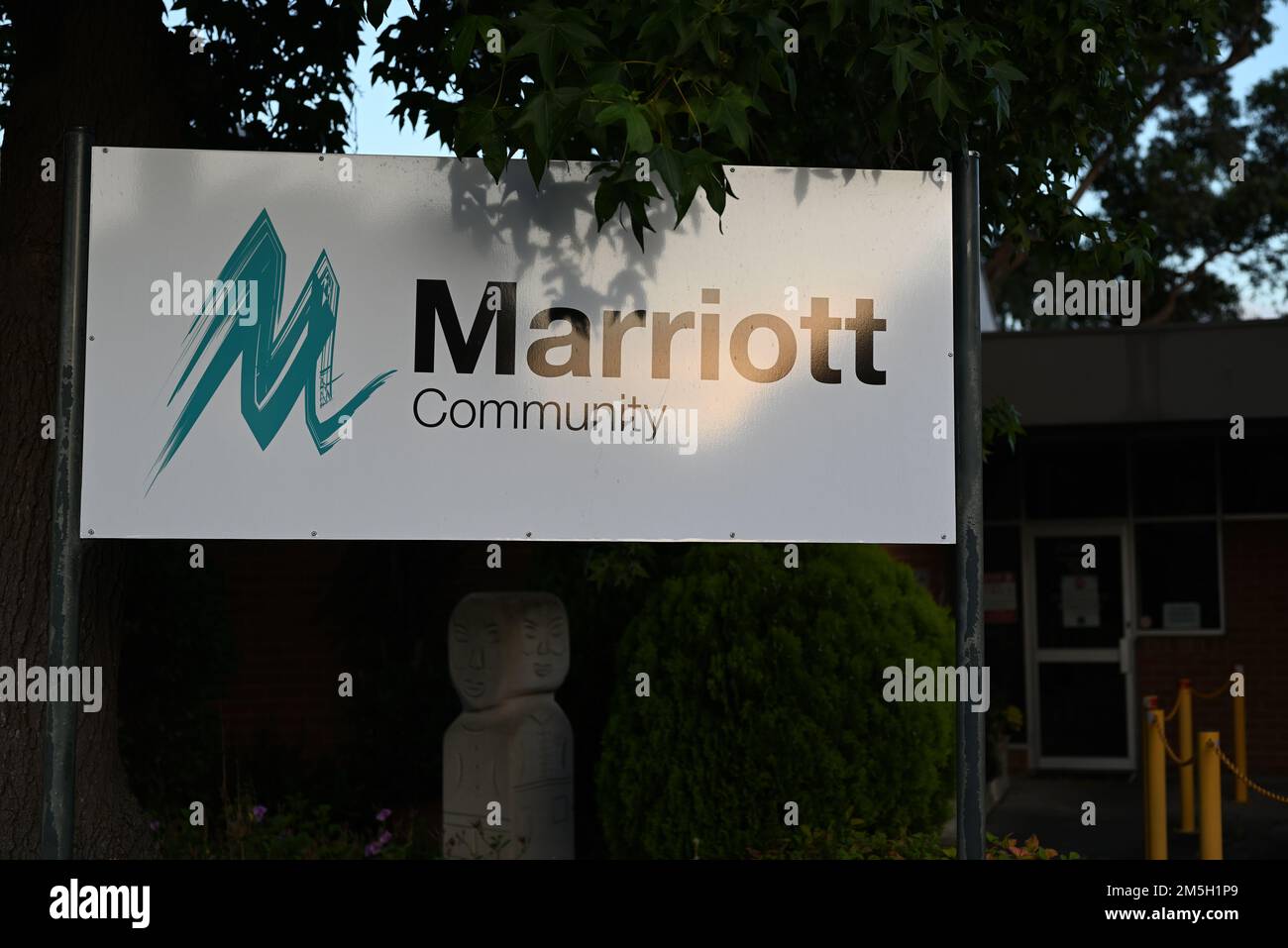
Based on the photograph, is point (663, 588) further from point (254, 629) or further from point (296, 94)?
point (254, 629)

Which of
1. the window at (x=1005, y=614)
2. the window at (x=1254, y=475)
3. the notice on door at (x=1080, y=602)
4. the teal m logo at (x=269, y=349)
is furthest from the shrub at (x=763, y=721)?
the window at (x=1254, y=475)

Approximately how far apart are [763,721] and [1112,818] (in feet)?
15.3

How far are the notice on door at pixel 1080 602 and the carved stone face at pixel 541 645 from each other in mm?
7037

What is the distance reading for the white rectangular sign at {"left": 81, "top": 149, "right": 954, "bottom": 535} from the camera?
14.3 feet

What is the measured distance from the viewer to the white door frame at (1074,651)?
41.6 ft

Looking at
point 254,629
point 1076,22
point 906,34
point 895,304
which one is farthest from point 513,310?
→ point 254,629

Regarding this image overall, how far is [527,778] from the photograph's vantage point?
23.3ft

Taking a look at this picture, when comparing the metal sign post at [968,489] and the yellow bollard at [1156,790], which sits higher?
the metal sign post at [968,489]

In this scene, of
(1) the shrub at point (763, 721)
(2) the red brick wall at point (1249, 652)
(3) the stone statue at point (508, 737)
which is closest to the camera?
(1) the shrub at point (763, 721)

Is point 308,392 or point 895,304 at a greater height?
point 895,304

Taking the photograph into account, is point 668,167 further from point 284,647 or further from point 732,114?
point 284,647

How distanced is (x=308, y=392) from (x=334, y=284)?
362mm

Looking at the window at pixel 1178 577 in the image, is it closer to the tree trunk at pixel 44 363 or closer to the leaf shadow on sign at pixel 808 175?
the leaf shadow on sign at pixel 808 175

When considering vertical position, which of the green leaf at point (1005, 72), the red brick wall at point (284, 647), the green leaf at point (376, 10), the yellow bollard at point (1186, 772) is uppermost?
the green leaf at point (376, 10)
